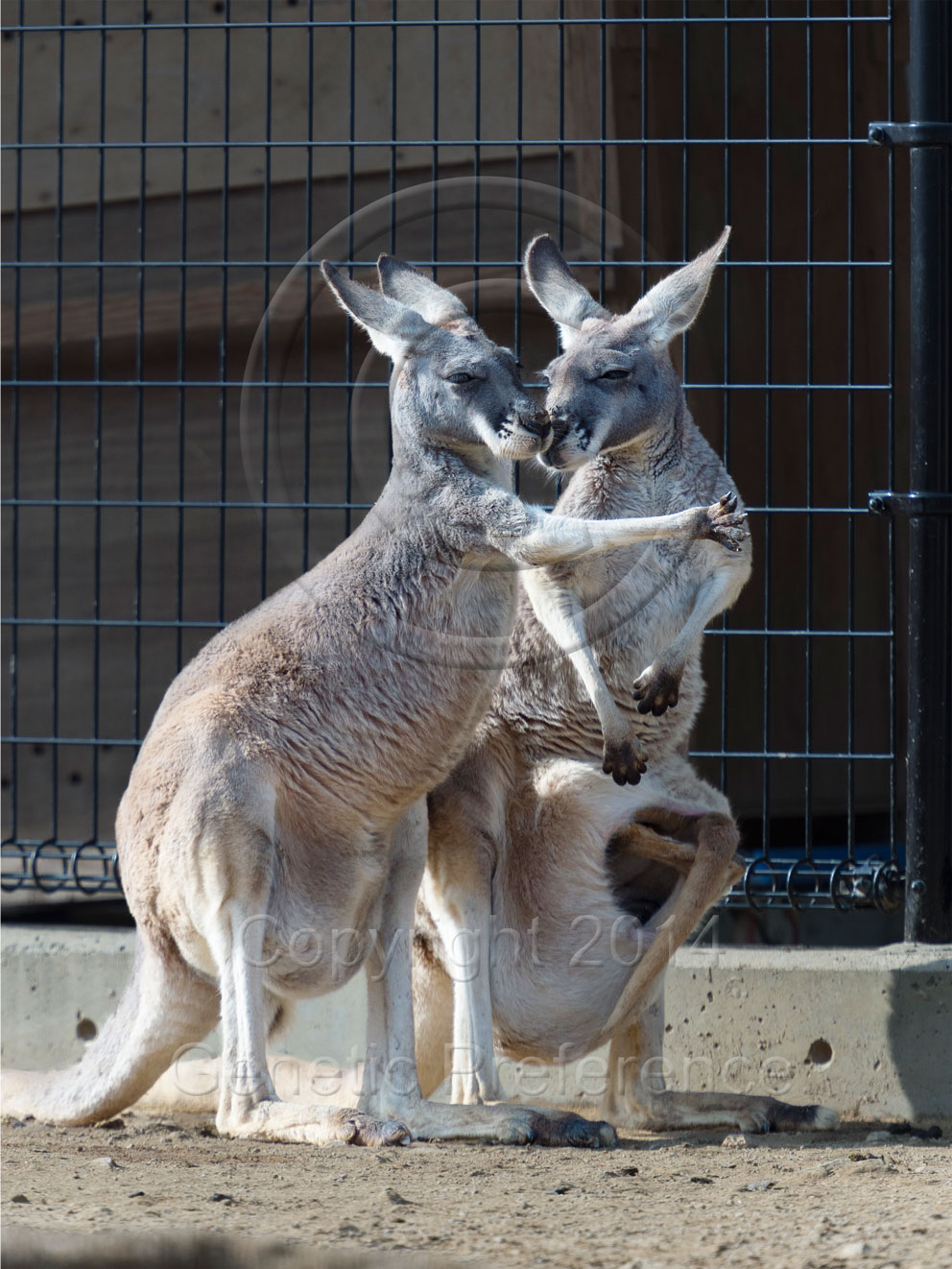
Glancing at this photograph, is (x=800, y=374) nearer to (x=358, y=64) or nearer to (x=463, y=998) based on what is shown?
(x=358, y=64)

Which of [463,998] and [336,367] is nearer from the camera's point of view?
[463,998]

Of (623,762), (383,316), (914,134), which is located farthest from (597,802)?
(914,134)

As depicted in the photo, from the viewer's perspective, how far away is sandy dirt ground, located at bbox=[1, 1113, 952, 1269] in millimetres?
2918

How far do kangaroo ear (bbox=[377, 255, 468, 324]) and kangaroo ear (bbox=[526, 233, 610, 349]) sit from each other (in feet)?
1.31

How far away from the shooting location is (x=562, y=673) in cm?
457

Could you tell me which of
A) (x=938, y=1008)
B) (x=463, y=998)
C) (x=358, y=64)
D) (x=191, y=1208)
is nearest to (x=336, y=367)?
(x=358, y=64)

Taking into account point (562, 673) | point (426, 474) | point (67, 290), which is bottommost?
point (562, 673)

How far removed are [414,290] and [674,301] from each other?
2.40 ft

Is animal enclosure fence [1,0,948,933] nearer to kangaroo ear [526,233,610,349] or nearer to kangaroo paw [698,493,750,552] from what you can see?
kangaroo ear [526,233,610,349]

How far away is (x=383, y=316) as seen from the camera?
4.25 m

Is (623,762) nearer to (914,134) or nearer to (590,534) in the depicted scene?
(590,534)

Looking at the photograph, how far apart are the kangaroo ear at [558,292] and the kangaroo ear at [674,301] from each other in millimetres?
165

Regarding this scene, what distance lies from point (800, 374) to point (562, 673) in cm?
367

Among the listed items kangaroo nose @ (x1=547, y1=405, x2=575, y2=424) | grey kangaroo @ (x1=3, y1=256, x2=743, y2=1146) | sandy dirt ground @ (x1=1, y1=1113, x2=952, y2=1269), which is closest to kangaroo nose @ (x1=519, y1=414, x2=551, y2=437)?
grey kangaroo @ (x1=3, y1=256, x2=743, y2=1146)
